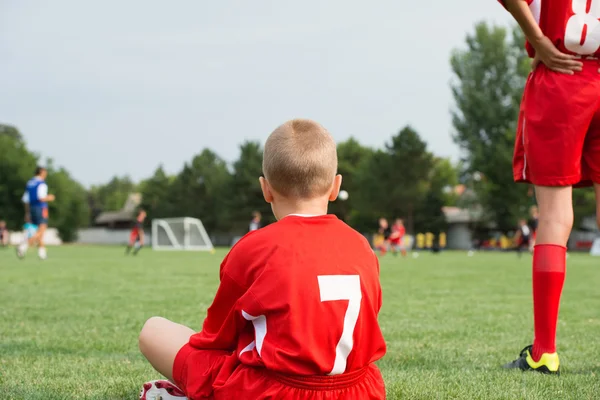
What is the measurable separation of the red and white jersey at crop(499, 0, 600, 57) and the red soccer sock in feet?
3.20

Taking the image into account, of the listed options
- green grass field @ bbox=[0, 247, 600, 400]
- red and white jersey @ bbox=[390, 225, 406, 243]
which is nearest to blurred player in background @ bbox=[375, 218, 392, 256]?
red and white jersey @ bbox=[390, 225, 406, 243]

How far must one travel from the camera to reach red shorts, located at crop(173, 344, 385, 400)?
76.3 inches

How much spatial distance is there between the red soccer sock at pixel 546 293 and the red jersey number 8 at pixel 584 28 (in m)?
0.98

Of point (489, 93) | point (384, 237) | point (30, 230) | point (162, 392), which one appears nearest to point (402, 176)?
point (489, 93)

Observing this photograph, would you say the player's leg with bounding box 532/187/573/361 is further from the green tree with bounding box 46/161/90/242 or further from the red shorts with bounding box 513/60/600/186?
the green tree with bounding box 46/161/90/242

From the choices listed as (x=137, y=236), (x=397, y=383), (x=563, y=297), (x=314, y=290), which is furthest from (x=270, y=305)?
(x=137, y=236)

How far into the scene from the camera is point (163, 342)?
2.28 meters

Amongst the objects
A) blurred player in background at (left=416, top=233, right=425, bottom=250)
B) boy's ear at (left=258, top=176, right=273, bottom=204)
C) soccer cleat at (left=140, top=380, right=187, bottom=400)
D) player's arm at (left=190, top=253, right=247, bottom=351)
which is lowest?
blurred player in background at (left=416, top=233, right=425, bottom=250)

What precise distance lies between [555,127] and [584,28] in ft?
1.64

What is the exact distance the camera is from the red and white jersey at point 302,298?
1.91m

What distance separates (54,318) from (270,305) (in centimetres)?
412

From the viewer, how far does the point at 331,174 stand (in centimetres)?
205

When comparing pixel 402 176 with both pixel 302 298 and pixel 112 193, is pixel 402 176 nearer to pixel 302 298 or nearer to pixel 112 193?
pixel 302 298

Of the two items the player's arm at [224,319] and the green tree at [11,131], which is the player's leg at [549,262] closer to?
the player's arm at [224,319]
